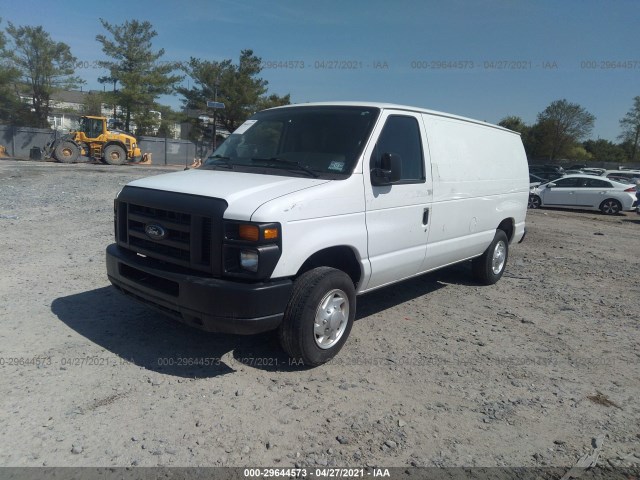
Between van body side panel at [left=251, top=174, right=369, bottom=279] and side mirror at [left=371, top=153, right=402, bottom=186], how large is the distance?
8.0 inches

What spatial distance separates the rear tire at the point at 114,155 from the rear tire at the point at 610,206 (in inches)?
1030

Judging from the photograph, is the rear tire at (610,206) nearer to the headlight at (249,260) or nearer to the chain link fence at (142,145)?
the headlight at (249,260)

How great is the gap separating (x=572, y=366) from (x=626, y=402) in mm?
660

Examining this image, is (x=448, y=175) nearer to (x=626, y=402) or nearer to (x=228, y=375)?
(x=626, y=402)

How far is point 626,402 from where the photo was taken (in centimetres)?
397

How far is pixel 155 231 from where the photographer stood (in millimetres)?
4059

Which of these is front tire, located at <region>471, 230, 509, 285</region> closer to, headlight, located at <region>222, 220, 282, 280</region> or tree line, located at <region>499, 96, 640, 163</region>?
headlight, located at <region>222, 220, 282, 280</region>

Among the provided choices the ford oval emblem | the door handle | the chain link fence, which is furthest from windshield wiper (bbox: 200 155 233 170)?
the chain link fence

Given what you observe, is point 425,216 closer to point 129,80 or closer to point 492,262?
point 492,262

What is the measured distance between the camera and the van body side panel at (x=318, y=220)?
3711 mm

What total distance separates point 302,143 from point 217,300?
1.93 m

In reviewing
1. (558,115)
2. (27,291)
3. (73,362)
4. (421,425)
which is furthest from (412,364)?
(558,115)

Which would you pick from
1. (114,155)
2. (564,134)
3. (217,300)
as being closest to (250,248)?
(217,300)

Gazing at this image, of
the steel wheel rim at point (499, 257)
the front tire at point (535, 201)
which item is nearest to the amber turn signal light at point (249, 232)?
the steel wheel rim at point (499, 257)
